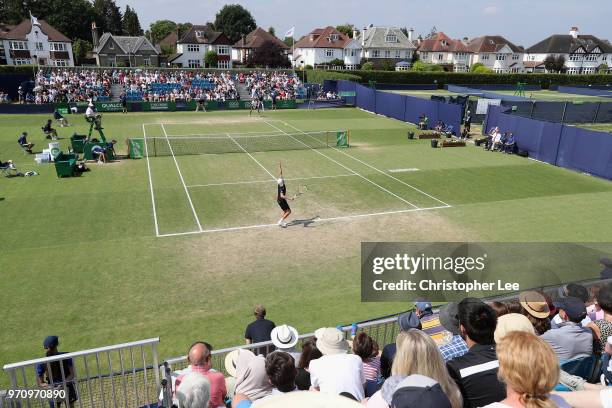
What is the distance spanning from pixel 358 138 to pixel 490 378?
102 feet

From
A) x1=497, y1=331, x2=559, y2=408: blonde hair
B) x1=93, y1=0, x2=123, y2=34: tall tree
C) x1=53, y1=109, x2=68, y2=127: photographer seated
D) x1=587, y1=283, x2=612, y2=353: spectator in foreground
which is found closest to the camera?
x1=497, y1=331, x2=559, y2=408: blonde hair

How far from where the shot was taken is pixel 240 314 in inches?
435

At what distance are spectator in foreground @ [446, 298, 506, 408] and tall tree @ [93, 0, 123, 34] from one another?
14278 centimetres

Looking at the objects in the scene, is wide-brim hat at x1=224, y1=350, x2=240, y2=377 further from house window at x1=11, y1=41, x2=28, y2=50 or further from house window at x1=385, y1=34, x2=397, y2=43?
house window at x1=385, y1=34, x2=397, y2=43

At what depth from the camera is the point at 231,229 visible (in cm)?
1659

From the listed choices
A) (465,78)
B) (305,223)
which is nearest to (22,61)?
(465,78)

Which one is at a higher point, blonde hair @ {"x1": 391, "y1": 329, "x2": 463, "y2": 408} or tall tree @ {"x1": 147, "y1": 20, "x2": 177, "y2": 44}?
tall tree @ {"x1": 147, "y1": 20, "x2": 177, "y2": 44}

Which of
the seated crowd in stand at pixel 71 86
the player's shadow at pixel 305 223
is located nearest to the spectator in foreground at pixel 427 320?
the player's shadow at pixel 305 223

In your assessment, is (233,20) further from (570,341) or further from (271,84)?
(570,341)

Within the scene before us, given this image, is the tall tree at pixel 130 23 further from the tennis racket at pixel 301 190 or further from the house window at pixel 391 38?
the tennis racket at pixel 301 190

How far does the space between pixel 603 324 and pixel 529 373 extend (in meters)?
4.03

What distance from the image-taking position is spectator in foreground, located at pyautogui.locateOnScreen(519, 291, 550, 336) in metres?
6.29

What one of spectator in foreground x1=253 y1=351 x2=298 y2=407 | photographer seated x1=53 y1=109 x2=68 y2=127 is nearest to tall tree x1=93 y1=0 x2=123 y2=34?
photographer seated x1=53 y1=109 x2=68 y2=127

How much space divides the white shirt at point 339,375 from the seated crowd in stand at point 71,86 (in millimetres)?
49224
